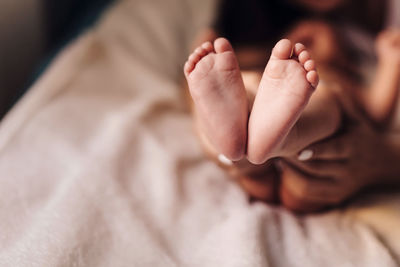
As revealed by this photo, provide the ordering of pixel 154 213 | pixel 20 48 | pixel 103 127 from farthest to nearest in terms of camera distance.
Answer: pixel 20 48
pixel 103 127
pixel 154 213

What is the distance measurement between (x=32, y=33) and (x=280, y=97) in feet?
2.65

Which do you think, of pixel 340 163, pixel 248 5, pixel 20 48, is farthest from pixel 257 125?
pixel 20 48

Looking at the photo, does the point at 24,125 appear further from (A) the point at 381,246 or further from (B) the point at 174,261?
(A) the point at 381,246

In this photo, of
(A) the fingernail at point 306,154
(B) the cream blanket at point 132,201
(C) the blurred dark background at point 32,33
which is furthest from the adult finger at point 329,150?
(C) the blurred dark background at point 32,33

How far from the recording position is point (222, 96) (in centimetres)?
54

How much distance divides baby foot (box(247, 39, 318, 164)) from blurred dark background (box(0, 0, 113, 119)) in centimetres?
57

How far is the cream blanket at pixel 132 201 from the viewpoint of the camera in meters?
0.57

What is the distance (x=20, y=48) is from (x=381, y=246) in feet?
3.00

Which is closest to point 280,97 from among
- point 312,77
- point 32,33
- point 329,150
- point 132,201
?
point 312,77

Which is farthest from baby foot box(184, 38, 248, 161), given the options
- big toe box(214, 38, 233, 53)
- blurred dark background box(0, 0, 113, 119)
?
blurred dark background box(0, 0, 113, 119)

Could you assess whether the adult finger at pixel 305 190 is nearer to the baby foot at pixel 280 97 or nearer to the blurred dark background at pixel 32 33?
the baby foot at pixel 280 97

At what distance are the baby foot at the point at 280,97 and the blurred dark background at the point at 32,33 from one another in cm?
57

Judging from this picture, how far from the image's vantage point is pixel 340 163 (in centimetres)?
66

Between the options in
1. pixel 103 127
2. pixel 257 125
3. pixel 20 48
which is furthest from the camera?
pixel 20 48
